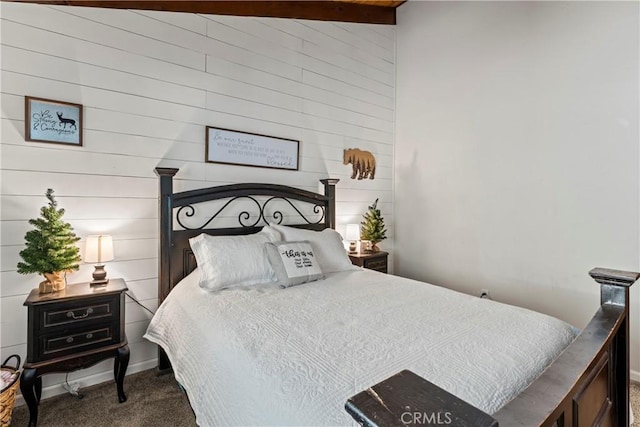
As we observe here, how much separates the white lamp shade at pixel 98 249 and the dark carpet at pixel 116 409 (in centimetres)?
90

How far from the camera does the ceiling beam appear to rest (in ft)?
7.43

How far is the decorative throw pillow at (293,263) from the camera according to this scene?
215cm

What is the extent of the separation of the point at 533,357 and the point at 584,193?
1.96 m

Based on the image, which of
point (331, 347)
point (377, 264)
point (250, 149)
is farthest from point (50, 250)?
point (377, 264)

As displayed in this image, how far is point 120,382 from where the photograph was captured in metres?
1.99

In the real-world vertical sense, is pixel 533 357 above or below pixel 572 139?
below

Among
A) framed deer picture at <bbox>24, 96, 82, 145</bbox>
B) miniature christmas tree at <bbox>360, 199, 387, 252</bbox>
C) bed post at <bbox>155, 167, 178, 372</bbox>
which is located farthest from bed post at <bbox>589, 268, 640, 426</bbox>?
framed deer picture at <bbox>24, 96, 82, 145</bbox>

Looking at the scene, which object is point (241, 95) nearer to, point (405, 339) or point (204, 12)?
point (204, 12)

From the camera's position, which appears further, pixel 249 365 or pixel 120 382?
pixel 120 382

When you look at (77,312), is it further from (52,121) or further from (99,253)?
(52,121)

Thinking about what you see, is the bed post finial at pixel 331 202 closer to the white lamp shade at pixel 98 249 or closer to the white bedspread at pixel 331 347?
the white bedspread at pixel 331 347

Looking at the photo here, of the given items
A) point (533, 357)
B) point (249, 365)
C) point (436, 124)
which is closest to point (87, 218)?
point (249, 365)

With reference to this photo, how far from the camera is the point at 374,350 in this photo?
3.98 ft

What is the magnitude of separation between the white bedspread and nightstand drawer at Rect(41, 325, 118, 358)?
308 mm
